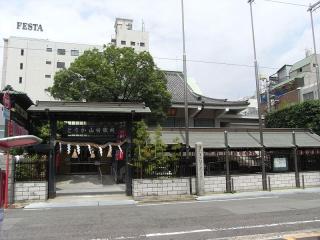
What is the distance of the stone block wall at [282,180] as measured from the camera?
860 inches

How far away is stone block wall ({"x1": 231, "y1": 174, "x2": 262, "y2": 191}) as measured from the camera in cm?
2092

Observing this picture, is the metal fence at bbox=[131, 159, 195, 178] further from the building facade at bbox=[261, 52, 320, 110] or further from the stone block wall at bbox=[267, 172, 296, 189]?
the building facade at bbox=[261, 52, 320, 110]

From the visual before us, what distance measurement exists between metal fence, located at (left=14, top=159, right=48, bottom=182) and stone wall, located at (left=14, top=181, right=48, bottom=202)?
1.02ft

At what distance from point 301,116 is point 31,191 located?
2069 centimetres

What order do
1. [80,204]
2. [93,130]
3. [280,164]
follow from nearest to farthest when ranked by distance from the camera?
[80,204] < [93,130] < [280,164]

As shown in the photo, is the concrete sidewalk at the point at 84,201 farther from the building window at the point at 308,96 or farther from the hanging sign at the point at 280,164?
the building window at the point at 308,96

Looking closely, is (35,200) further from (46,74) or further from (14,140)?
(46,74)

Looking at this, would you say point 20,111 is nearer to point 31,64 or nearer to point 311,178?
point 311,178

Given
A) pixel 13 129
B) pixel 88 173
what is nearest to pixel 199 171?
pixel 13 129

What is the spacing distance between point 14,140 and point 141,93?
19.0 metres

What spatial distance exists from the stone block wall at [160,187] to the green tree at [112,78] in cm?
825

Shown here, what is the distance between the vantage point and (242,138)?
23.3 m

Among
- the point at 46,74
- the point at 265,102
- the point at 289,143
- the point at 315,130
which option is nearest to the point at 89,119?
the point at 289,143

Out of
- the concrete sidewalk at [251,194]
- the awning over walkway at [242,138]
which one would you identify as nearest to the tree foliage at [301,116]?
the awning over walkway at [242,138]
